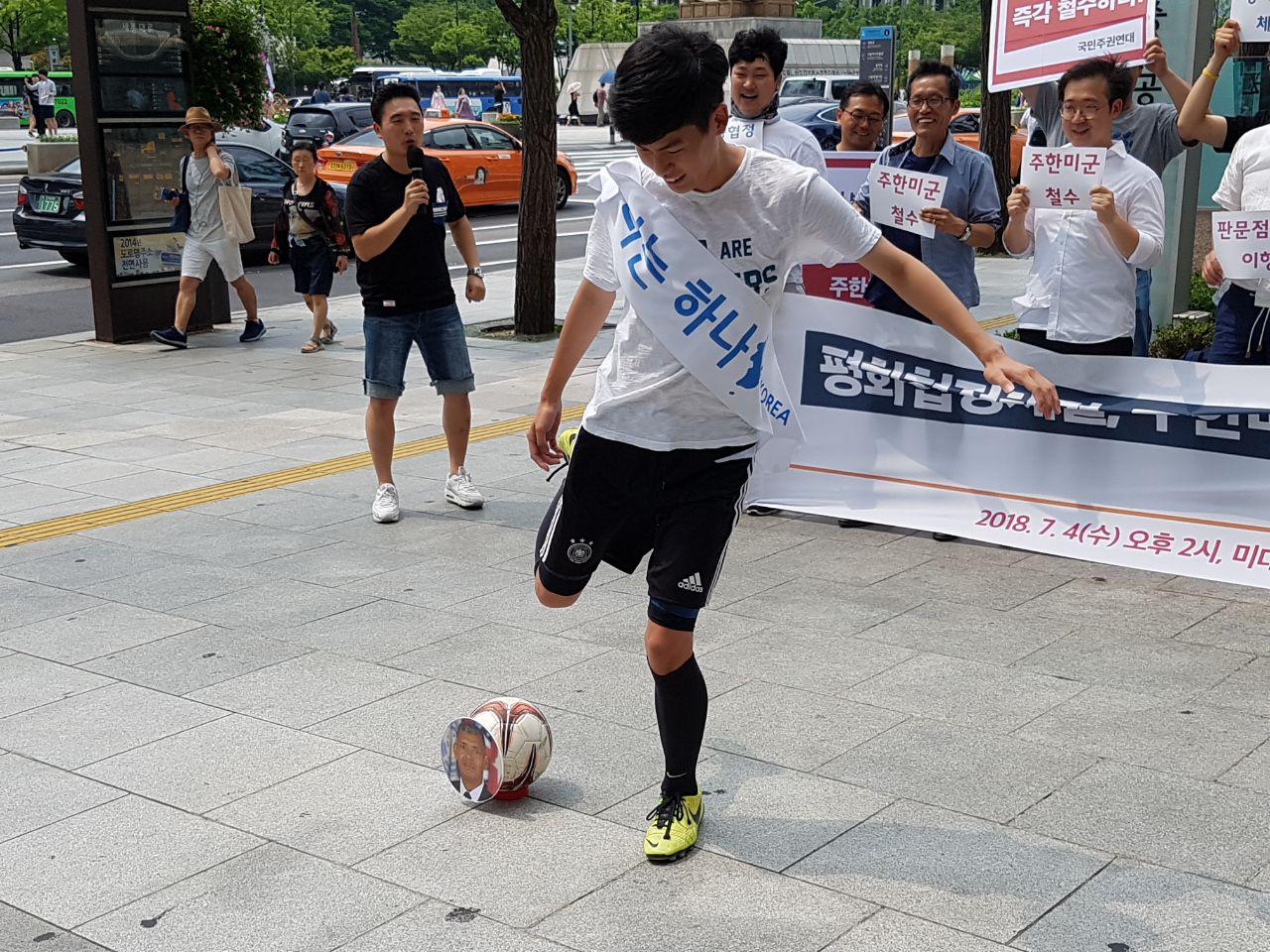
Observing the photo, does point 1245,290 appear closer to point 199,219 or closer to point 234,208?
point 234,208

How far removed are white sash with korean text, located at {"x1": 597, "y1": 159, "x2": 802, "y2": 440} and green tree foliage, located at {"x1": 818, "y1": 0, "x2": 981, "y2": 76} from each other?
70.3 metres

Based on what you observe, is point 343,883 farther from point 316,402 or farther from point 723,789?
point 316,402

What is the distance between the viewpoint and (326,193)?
11617 mm

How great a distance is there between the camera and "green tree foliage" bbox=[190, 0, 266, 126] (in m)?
12.7

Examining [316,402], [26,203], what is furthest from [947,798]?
[26,203]

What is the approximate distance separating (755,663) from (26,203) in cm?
1447

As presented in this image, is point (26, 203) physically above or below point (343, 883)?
above

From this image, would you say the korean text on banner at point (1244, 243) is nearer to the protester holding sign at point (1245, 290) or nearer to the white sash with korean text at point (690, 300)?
the protester holding sign at point (1245, 290)

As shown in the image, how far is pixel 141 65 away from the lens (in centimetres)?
1198

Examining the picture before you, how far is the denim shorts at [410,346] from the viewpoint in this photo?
6.80 m

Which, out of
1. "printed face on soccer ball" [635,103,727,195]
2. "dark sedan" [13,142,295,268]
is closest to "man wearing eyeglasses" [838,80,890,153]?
"printed face on soccer ball" [635,103,727,195]

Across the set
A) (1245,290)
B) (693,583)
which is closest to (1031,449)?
(1245,290)

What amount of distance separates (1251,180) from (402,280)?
11.8 feet

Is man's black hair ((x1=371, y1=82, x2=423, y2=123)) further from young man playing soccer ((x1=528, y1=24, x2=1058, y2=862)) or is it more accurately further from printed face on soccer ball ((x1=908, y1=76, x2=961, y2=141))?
young man playing soccer ((x1=528, y1=24, x2=1058, y2=862))
